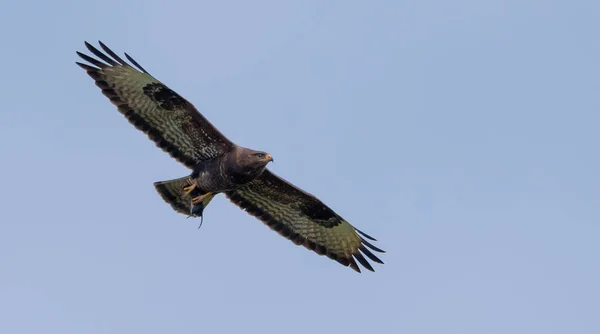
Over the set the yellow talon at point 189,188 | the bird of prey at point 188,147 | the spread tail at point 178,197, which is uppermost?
the bird of prey at point 188,147

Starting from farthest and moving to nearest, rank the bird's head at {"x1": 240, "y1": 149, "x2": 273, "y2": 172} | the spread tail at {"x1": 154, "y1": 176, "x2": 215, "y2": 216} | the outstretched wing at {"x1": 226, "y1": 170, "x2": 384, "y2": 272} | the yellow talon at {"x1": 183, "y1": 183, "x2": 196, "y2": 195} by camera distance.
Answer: the outstretched wing at {"x1": 226, "y1": 170, "x2": 384, "y2": 272} → the spread tail at {"x1": 154, "y1": 176, "x2": 215, "y2": 216} → the yellow talon at {"x1": 183, "y1": 183, "x2": 196, "y2": 195} → the bird's head at {"x1": 240, "y1": 149, "x2": 273, "y2": 172}

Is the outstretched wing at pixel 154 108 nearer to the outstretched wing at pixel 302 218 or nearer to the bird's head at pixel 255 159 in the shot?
the bird's head at pixel 255 159

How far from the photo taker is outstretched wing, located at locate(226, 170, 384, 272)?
22797 millimetres

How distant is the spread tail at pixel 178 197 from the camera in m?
22.2

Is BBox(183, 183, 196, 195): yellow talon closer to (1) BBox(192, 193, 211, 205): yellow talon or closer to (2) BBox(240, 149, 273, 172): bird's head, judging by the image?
(1) BBox(192, 193, 211, 205): yellow talon

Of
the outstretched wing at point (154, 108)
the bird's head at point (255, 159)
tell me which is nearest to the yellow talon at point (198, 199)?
the outstretched wing at point (154, 108)

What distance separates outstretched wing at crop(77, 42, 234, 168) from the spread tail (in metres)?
0.71

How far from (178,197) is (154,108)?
1.74 metres

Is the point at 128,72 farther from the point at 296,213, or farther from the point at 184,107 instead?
the point at 296,213

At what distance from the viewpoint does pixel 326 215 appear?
Result: 23.4m

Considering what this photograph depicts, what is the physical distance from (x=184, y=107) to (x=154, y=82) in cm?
68

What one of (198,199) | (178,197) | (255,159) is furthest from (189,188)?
(255,159)

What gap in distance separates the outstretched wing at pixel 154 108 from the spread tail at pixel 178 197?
71cm

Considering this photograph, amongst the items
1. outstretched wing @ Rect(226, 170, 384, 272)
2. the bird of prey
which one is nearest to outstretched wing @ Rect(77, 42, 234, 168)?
the bird of prey
